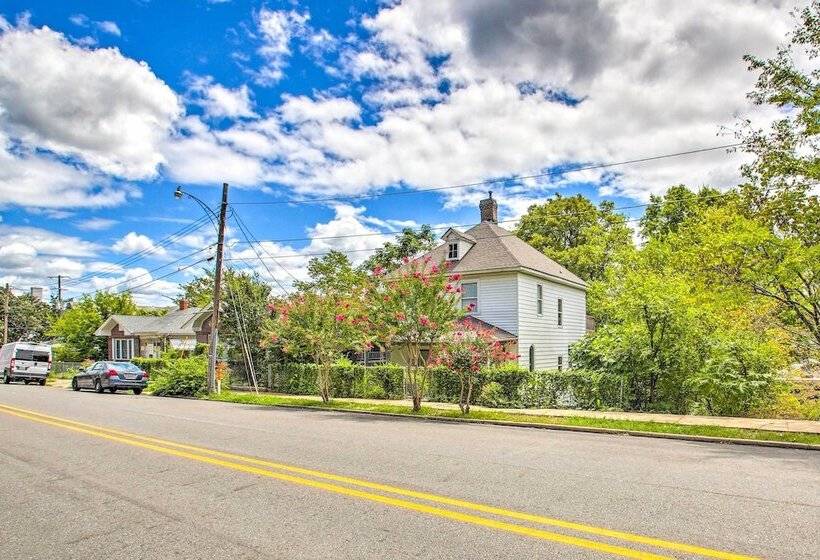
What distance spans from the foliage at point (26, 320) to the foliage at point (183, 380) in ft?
238

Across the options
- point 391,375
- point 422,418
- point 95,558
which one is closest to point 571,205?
point 391,375

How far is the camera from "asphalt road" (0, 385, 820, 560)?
15.8 ft

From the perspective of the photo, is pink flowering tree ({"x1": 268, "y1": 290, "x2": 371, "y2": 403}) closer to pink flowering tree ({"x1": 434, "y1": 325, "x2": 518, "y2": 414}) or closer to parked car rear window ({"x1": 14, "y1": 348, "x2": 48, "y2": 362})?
pink flowering tree ({"x1": 434, "y1": 325, "x2": 518, "y2": 414})

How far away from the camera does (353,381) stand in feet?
72.1

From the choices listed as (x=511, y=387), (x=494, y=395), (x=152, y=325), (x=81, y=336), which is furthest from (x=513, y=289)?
(x=81, y=336)

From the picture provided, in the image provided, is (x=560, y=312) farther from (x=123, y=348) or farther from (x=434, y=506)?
(x=123, y=348)

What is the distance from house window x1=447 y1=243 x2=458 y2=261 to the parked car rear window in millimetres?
27988

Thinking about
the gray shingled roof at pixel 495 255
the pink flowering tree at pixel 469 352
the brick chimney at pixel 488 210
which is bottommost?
the pink flowering tree at pixel 469 352

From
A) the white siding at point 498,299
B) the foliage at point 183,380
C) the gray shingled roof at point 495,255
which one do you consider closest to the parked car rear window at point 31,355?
the foliage at point 183,380

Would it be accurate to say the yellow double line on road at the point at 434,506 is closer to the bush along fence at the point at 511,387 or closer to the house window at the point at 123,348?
the bush along fence at the point at 511,387

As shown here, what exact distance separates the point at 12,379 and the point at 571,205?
42803mm

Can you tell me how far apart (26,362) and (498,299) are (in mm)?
30685

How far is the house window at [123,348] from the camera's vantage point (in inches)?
1911

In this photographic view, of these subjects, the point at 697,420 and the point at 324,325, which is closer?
A: the point at 697,420
